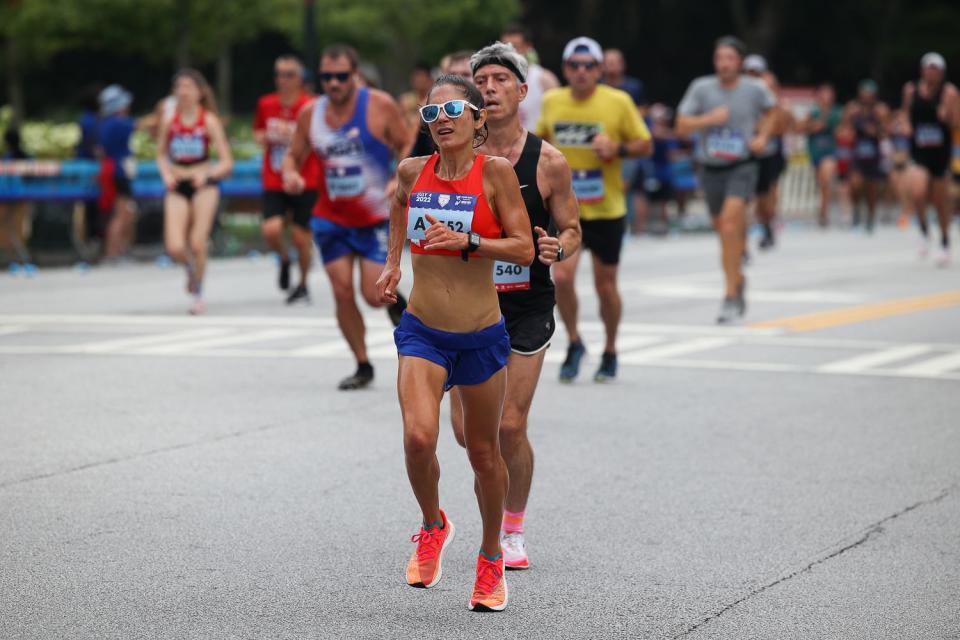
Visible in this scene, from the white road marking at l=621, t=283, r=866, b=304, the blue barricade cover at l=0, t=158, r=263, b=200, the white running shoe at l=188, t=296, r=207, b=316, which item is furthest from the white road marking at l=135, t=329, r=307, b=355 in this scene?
the blue barricade cover at l=0, t=158, r=263, b=200

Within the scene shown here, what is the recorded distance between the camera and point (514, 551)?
6.07 meters

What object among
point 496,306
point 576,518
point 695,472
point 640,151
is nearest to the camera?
point 496,306

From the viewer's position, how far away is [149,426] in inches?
351

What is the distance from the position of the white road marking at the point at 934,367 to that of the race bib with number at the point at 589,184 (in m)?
2.57

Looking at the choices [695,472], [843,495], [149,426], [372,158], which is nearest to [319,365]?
[372,158]

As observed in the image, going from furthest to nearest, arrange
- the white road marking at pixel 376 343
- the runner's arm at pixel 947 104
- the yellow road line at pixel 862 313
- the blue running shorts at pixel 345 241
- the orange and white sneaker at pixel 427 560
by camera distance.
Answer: the runner's arm at pixel 947 104
the yellow road line at pixel 862 313
the white road marking at pixel 376 343
the blue running shorts at pixel 345 241
the orange and white sneaker at pixel 427 560

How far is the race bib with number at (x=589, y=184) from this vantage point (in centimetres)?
1037

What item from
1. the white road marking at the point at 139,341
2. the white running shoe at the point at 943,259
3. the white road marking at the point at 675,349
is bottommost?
the white running shoe at the point at 943,259

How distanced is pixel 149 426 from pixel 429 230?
4.01 metres

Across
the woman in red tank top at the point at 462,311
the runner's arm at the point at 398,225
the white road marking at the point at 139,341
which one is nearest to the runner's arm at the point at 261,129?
the white road marking at the point at 139,341

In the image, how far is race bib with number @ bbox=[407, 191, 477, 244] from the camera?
5512 millimetres

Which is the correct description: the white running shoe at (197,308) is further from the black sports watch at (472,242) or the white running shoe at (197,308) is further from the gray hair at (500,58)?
the black sports watch at (472,242)

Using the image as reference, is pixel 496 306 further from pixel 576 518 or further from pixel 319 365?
pixel 319 365

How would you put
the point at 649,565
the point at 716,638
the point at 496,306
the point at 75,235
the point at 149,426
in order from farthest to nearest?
1. the point at 75,235
2. the point at 149,426
3. the point at 649,565
4. the point at 496,306
5. the point at 716,638
